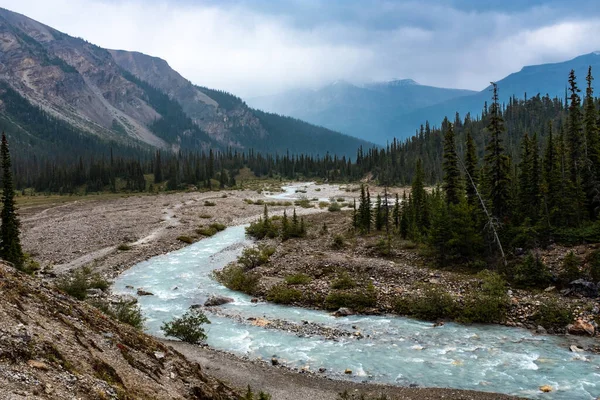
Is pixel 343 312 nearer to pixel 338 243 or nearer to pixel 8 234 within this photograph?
pixel 338 243

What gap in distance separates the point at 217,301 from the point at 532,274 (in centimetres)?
2456

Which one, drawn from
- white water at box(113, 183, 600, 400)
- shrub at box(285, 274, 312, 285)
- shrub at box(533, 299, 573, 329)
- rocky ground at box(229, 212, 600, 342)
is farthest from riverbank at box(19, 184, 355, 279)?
shrub at box(533, 299, 573, 329)

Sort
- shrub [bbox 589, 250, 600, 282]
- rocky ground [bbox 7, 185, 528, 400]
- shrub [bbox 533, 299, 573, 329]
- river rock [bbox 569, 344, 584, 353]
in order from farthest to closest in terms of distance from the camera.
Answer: shrub [bbox 589, 250, 600, 282], shrub [bbox 533, 299, 573, 329], river rock [bbox 569, 344, 584, 353], rocky ground [bbox 7, 185, 528, 400]

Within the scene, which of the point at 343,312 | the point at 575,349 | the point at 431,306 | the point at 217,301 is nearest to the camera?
the point at 575,349

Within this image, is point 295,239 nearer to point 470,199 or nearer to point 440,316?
point 470,199

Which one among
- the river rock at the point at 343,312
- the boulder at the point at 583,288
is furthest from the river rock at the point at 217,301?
the boulder at the point at 583,288

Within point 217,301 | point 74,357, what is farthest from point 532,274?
point 74,357

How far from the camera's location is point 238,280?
3494 cm

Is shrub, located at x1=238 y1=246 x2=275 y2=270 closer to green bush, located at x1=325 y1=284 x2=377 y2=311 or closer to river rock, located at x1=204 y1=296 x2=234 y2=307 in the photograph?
river rock, located at x1=204 y1=296 x2=234 y2=307

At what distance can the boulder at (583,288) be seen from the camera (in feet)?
89.3

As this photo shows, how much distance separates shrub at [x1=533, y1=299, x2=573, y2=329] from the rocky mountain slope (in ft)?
64.6

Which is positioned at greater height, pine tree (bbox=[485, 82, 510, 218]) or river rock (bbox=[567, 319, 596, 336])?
pine tree (bbox=[485, 82, 510, 218])

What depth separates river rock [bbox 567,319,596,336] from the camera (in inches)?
909

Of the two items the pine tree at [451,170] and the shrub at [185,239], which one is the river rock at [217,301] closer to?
the shrub at [185,239]
